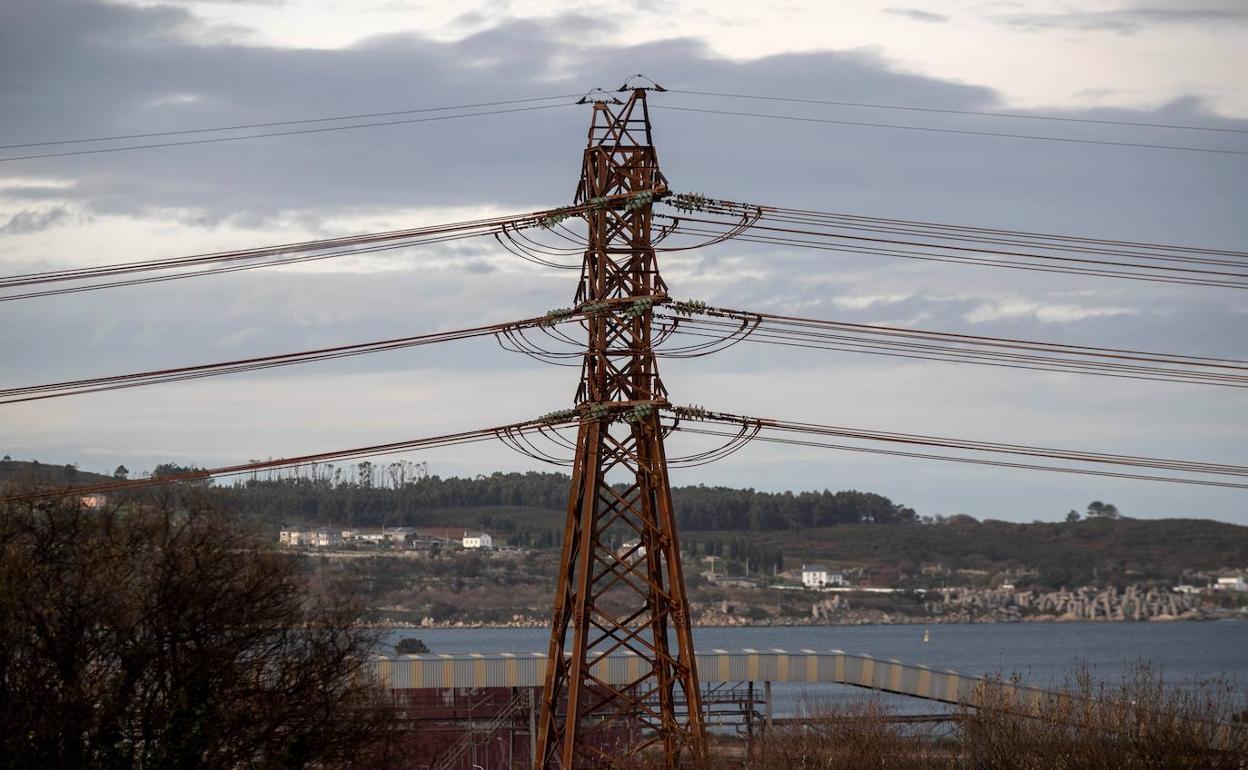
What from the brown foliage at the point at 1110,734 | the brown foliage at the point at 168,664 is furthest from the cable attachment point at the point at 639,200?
the brown foliage at the point at 1110,734

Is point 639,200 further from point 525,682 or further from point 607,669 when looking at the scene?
point 607,669

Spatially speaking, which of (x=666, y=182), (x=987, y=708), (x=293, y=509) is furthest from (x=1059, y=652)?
(x=666, y=182)

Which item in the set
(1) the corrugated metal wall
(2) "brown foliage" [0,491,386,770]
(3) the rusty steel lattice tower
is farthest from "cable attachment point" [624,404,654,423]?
(1) the corrugated metal wall

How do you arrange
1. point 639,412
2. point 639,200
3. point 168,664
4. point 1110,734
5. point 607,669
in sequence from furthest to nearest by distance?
point 607,669 → point 1110,734 → point 168,664 → point 639,200 → point 639,412

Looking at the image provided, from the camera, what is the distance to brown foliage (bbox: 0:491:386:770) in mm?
28797

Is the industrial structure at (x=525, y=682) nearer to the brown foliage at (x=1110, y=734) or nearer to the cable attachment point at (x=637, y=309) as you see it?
the brown foliage at (x=1110, y=734)

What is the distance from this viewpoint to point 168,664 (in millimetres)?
29922

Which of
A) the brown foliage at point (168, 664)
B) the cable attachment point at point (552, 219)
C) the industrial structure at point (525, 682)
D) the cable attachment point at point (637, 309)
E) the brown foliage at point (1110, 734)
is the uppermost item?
the cable attachment point at point (552, 219)

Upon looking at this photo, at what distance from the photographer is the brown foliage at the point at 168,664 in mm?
28797

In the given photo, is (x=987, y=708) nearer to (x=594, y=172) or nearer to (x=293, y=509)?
(x=594, y=172)

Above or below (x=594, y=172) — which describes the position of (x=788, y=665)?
below

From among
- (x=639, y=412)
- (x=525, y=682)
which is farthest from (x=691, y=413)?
(x=525, y=682)

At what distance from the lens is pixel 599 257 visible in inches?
1157

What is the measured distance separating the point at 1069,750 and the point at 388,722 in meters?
14.6
